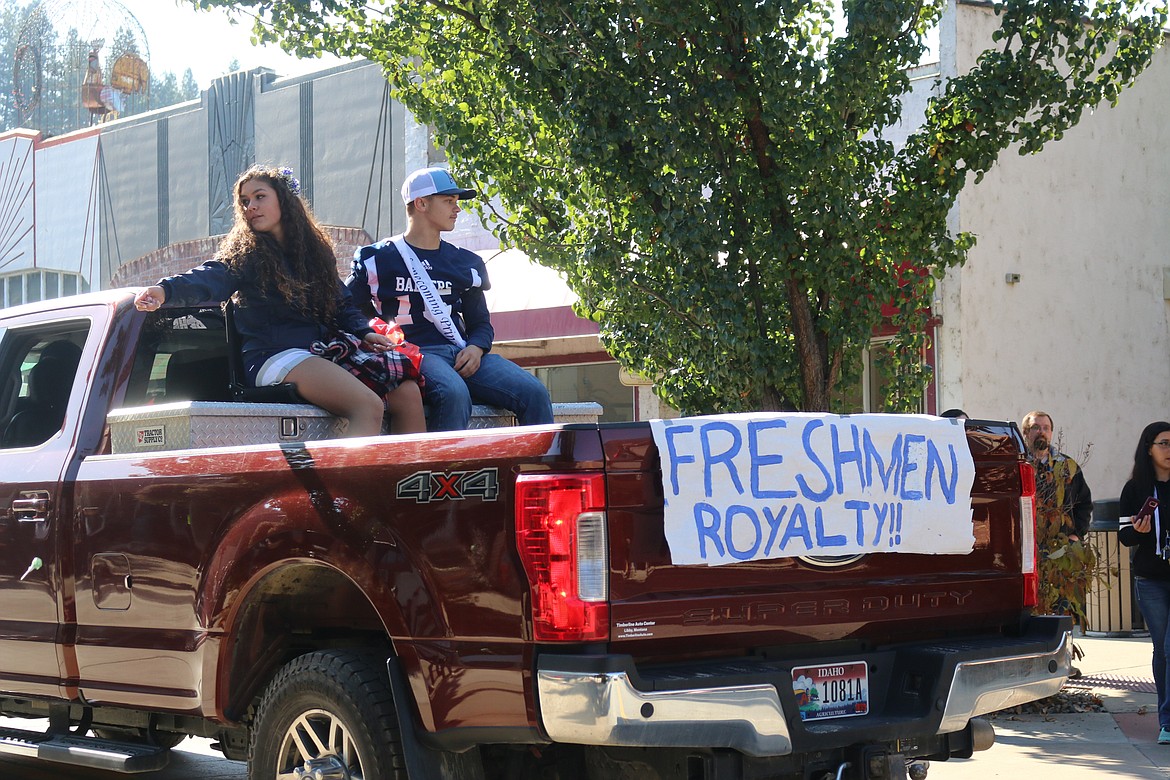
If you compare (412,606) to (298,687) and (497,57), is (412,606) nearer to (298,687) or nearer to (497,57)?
(298,687)

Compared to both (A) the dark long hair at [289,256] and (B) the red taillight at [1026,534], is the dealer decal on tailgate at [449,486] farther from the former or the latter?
(B) the red taillight at [1026,534]

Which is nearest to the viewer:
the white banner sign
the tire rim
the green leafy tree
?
the white banner sign

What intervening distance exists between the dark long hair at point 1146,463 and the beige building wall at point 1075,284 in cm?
611

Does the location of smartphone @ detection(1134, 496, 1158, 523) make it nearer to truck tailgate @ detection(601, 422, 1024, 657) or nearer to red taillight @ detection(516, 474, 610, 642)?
truck tailgate @ detection(601, 422, 1024, 657)

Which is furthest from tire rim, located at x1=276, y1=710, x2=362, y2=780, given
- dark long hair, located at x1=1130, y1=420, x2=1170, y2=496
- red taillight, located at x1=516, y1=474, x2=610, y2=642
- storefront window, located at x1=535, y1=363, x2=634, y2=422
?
storefront window, located at x1=535, y1=363, x2=634, y2=422

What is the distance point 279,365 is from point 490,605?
2.12 m

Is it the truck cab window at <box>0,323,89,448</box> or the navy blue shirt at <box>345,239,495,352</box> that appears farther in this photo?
the navy blue shirt at <box>345,239,495,352</box>

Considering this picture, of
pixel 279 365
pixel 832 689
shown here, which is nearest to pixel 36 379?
pixel 279 365

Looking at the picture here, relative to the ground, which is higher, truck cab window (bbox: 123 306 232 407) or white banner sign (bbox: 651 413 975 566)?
truck cab window (bbox: 123 306 232 407)

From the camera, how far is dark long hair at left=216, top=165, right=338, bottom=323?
570 centimetres

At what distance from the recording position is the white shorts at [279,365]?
5.52m

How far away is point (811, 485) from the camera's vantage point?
4.11 m

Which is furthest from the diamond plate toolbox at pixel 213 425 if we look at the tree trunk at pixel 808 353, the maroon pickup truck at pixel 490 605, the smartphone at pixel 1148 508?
the tree trunk at pixel 808 353

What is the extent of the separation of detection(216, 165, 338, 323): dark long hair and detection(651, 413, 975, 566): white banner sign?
231 cm
